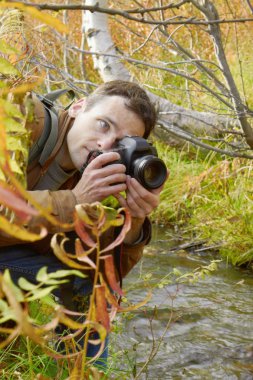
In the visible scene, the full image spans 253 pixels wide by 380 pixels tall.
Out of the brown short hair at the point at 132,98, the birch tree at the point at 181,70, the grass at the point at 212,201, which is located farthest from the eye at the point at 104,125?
the grass at the point at 212,201

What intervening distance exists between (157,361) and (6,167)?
215cm

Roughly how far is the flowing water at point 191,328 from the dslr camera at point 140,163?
1.48 feet

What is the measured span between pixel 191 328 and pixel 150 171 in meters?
1.33

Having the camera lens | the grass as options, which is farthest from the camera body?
the grass

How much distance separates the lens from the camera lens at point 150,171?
1753 millimetres

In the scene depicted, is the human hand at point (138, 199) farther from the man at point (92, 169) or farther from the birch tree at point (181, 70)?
the birch tree at point (181, 70)

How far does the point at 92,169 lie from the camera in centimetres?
180

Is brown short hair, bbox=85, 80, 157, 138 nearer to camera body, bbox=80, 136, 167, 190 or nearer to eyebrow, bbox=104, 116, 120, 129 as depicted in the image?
eyebrow, bbox=104, 116, 120, 129

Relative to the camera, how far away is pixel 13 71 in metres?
0.82

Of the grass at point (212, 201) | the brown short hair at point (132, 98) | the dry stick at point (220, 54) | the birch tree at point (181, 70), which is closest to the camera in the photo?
the brown short hair at point (132, 98)

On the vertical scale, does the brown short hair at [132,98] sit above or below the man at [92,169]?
above

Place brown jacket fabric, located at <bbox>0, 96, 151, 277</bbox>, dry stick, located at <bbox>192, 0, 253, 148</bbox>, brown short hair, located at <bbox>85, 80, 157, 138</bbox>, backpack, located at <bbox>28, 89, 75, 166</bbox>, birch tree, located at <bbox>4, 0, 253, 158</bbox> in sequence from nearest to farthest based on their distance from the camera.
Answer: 1. brown jacket fabric, located at <bbox>0, 96, 151, 277</bbox>
2. backpack, located at <bbox>28, 89, 75, 166</bbox>
3. brown short hair, located at <bbox>85, 80, 157, 138</bbox>
4. dry stick, located at <bbox>192, 0, 253, 148</bbox>
5. birch tree, located at <bbox>4, 0, 253, 158</bbox>

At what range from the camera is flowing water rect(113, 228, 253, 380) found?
2465mm

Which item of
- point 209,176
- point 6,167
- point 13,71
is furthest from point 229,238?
point 6,167
